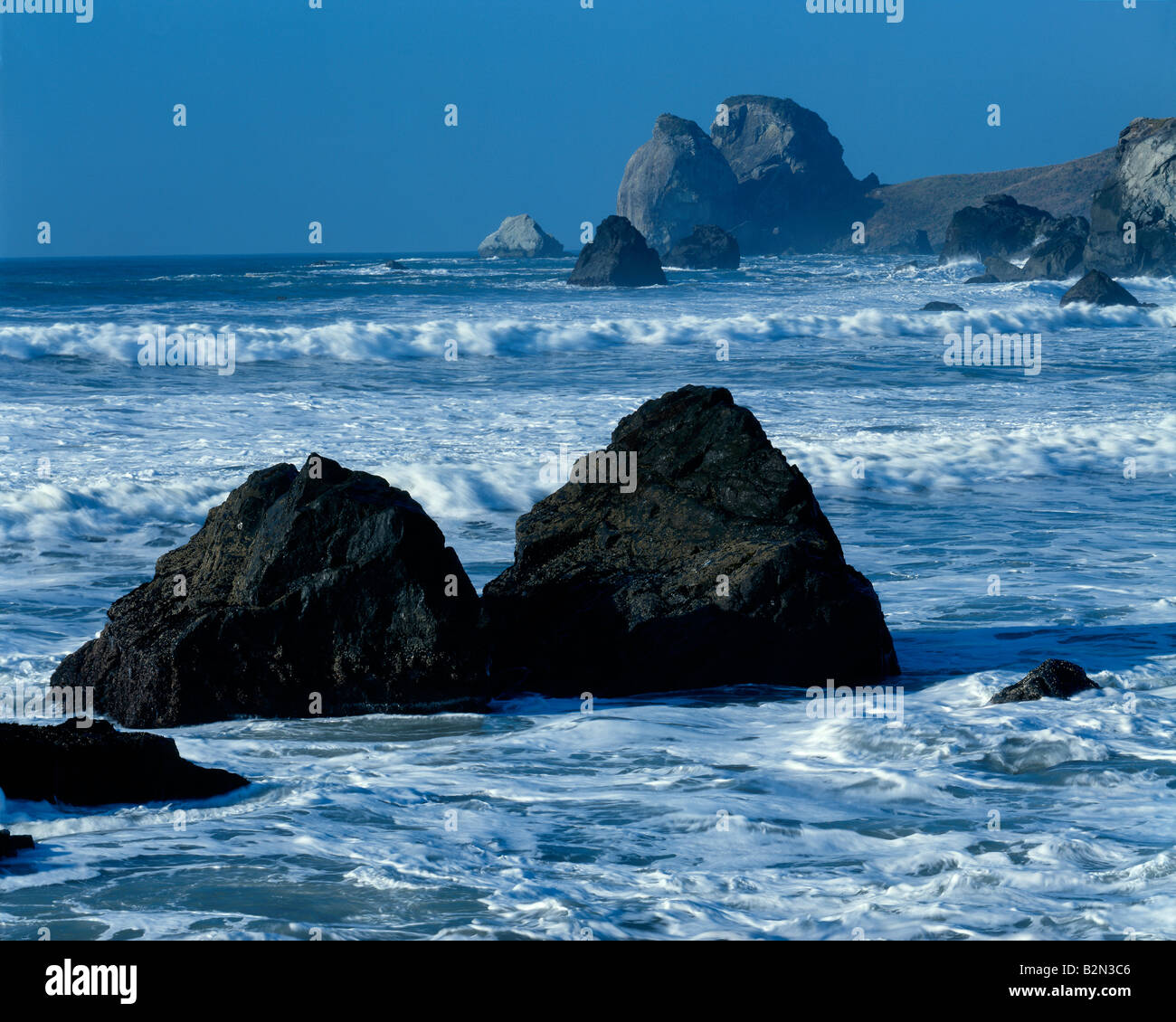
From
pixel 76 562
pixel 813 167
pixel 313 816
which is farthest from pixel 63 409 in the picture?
pixel 813 167

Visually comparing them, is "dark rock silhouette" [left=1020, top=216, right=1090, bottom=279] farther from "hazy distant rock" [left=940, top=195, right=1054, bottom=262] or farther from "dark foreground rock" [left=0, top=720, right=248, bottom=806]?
"dark foreground rock" [left=0, top=720, right=248, bottom=806]

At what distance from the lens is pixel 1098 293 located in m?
44.9

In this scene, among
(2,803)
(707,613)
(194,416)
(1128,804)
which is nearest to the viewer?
(2,803)

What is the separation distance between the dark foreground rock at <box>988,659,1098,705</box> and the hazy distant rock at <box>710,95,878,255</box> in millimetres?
155209

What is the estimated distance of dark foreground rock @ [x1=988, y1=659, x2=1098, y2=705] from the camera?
7043 mm

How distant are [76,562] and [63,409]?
32.3ft

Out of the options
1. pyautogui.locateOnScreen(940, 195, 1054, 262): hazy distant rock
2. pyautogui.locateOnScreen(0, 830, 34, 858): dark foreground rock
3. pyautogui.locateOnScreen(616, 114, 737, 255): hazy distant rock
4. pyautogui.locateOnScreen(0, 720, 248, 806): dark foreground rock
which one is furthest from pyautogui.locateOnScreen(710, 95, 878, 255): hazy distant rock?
pyautogui.locateOnScreen(0, 830, 34, 858): dark foreground rock

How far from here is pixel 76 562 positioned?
1085 centimetres

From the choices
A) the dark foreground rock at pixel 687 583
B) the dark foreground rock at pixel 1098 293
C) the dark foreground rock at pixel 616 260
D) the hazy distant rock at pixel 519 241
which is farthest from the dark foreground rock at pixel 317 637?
the hazy distant rock at pixel 519 241

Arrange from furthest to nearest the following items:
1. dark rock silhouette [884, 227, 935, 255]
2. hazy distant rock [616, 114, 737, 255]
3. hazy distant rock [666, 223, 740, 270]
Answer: hazy distant rock [616, 114, 737, 255]
dark rock silhouette [884, 227, 935, 255]
hazy distant rock [666, 223, 740, 270]

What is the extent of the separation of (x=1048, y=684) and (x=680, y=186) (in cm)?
16345

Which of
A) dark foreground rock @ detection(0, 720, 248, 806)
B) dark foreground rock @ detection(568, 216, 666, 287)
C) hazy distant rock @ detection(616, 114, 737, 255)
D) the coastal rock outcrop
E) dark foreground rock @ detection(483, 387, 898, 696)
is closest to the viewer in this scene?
dark foreground rock @ detection(0, 720, 248, 806)

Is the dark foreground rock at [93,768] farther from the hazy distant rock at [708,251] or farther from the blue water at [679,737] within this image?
the hazy distant rock at [708,251]
